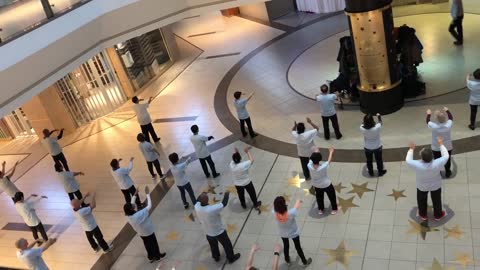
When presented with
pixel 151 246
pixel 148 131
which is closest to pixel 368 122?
pixel 151 246

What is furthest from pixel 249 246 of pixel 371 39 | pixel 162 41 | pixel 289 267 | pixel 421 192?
pixel 162 41

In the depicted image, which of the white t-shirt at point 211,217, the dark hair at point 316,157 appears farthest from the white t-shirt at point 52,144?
the dark hair at point 316,157

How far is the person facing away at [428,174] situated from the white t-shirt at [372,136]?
1.10 metres

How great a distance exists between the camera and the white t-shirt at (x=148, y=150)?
9.73 m

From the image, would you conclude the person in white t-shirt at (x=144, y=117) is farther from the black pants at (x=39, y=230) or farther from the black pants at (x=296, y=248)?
the black pants at (x=296, y=248)

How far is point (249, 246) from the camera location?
7.76 meters

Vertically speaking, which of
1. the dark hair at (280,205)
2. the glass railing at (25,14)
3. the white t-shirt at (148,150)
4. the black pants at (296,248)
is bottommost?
the black pants at (296,248)

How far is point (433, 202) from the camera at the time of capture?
6.84 meters

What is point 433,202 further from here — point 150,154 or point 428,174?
point 150,154

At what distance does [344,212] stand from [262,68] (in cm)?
815

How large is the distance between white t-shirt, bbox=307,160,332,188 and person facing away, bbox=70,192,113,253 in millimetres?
3982

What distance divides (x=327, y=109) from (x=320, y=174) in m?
2.62

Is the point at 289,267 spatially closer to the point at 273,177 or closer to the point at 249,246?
the point at 249,246

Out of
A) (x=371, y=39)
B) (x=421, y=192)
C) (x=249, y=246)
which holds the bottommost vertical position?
(x=249, y=246)
